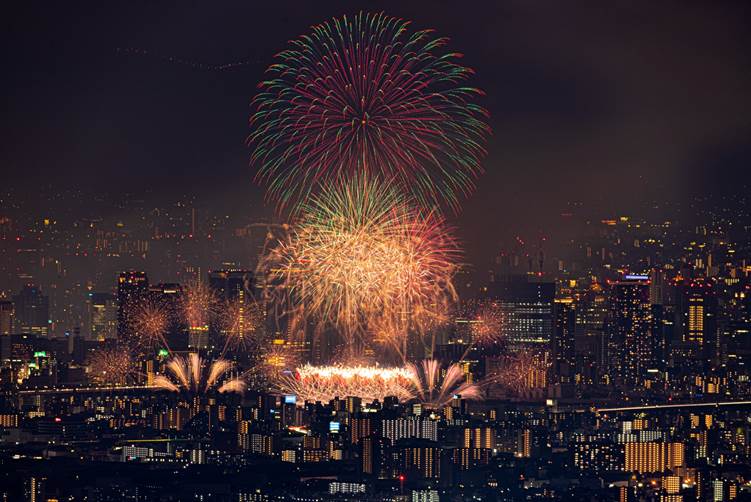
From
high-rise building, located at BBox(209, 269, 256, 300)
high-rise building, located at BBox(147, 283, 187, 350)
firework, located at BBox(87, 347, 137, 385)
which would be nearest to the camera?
high-rise building, located at BBox(209, 269, 256, 300)

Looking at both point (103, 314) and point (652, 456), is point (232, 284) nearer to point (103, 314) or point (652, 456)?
point (103, 314)

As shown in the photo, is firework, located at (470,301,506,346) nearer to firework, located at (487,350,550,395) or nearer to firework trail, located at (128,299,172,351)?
firework, located at (487,350,550,395)

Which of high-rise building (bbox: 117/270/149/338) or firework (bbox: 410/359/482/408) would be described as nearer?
firework (bbox: 410/359/482/408)

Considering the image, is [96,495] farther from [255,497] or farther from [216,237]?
[216,237]

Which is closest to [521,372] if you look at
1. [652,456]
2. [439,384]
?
A: [439,384]

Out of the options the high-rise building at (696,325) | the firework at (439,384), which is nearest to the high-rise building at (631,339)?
the high-rise building at (696,325)

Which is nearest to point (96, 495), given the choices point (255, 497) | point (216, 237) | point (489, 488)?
point (255, 497)

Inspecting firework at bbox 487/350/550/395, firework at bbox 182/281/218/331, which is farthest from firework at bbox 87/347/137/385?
firework at bbox 487/350/550/395

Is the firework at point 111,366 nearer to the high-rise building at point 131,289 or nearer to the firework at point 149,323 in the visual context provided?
the firework at point 149,323
